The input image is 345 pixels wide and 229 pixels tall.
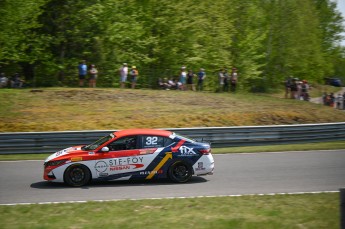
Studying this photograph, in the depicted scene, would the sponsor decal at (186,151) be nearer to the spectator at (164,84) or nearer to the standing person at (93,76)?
the standing person at (93,76)

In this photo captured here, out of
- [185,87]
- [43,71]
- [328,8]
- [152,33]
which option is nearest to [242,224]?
[185,87]

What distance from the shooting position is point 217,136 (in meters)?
20.1

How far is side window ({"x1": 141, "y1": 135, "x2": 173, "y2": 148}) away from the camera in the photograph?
13461 mm

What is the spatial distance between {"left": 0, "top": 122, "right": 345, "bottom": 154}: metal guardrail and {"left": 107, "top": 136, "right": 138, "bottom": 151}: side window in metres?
3.49

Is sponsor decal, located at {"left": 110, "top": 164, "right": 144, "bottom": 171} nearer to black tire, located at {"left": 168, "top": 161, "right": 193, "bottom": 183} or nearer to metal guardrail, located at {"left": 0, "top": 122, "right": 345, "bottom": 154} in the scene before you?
black tire, located at {"left": 168, "top": 161, "right": 193, "bottom": 183}

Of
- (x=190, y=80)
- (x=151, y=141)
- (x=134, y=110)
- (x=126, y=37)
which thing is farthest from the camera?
(x=126, y=37)

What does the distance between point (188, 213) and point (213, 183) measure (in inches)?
141

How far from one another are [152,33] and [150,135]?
1007 inches

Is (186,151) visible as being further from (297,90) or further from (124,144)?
(297,90)

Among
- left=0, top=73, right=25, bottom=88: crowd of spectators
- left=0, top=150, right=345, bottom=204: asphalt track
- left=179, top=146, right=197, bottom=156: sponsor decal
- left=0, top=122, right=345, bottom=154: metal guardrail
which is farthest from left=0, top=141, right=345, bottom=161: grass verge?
left=0, top=73, right=25, bottom=88: crowd of spectators

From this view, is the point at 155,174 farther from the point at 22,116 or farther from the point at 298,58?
the point at 298,58

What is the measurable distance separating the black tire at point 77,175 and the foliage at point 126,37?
20.2 meters

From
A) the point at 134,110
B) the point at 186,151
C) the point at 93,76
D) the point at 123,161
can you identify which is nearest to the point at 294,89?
the point at 93,76

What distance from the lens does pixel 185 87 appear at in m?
33.8
